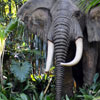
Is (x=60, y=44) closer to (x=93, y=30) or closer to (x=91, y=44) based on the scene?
(x=93, y=30)

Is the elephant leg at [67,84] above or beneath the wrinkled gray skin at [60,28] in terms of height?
beneath

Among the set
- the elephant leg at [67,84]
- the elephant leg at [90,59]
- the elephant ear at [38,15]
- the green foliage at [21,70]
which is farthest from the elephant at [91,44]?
the green foliage at [21,70]

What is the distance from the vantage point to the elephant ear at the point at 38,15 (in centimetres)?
387

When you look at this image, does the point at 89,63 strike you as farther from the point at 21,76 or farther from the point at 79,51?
the point at 21,76

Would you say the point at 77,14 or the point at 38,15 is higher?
the point at 38,15

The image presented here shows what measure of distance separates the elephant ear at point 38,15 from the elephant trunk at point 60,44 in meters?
0.55

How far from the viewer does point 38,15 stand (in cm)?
401

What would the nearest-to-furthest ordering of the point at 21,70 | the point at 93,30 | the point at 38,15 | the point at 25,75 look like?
the point at 93,30 < the point at 38,15 < the point at 25,75 < the point at 21,70

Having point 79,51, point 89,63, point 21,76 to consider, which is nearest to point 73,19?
point 79,51

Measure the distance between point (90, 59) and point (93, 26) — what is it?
2.06 ft

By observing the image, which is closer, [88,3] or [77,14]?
[88,3]

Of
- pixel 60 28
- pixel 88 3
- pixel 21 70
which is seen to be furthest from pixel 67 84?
pixel 88 3

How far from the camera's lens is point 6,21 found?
7145 mm

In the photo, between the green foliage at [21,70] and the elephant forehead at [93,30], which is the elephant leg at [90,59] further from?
the green foliage at [21,70]
